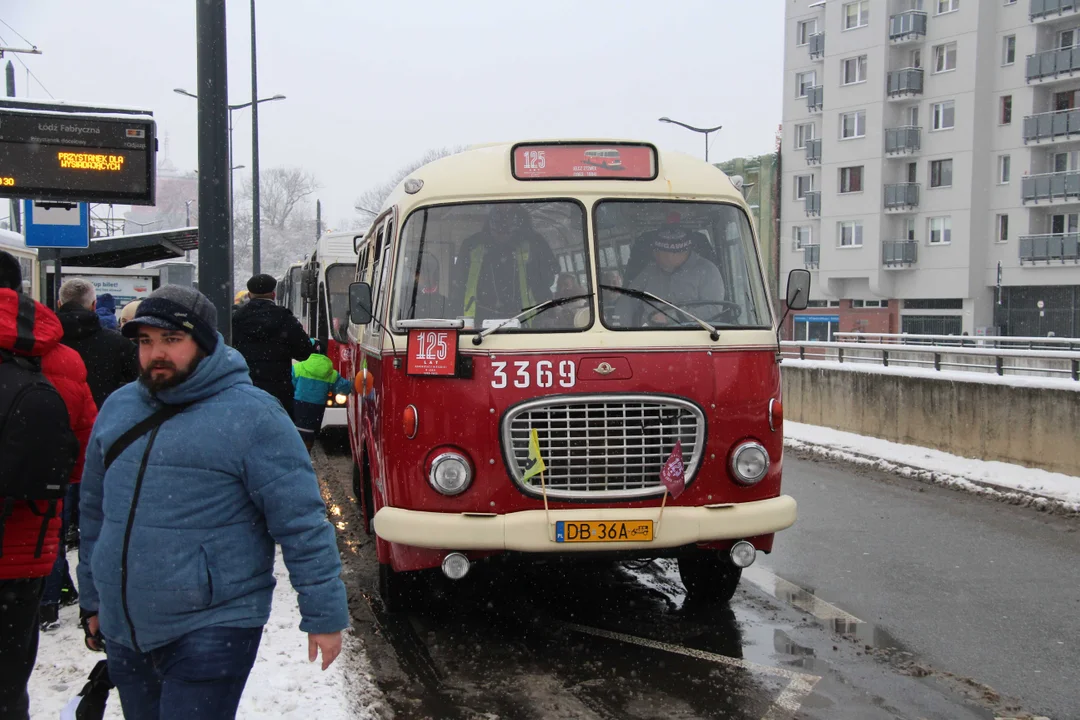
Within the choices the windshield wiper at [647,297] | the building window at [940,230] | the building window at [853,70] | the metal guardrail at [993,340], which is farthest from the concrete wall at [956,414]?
the building window at [853,70]

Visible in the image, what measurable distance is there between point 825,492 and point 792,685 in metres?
6.76

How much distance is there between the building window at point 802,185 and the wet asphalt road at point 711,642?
1984 inches

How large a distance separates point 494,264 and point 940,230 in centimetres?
4806

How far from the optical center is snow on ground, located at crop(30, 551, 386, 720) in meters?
4.93

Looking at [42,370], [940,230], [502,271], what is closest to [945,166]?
[940,230]

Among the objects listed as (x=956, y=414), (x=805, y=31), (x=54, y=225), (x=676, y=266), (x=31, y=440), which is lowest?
(x=956, y=414)

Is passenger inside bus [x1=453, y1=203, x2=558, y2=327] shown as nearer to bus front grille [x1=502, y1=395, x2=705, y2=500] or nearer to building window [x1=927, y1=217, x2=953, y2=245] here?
bus front grille [x1=502, y1=395, x2=705, y2=500]

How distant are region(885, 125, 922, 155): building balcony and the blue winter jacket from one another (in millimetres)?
51971

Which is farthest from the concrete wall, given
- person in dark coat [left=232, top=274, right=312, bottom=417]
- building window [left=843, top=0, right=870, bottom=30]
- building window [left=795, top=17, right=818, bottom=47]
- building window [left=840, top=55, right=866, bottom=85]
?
building window [left=795, top=17, right=818, bottom=47]

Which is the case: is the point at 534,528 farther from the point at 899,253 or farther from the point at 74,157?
the point at 899,253

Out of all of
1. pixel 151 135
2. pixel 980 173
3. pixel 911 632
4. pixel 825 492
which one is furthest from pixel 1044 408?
pixel 980 173

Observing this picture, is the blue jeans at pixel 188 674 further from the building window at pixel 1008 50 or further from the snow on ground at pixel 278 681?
the building window at pixel 1008 50

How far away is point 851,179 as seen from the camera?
53.5 metres

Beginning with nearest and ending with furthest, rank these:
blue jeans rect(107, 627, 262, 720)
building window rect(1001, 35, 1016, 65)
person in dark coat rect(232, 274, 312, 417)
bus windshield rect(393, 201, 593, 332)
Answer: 1. blue jeans rect(107, 627, 262, 720)
2. bus windshield rect(393, 201, 593, 332)
3. person in dark coat rect(232, 274, 312, 417)
4. building window rect(1001, 35, 1016, 65)
